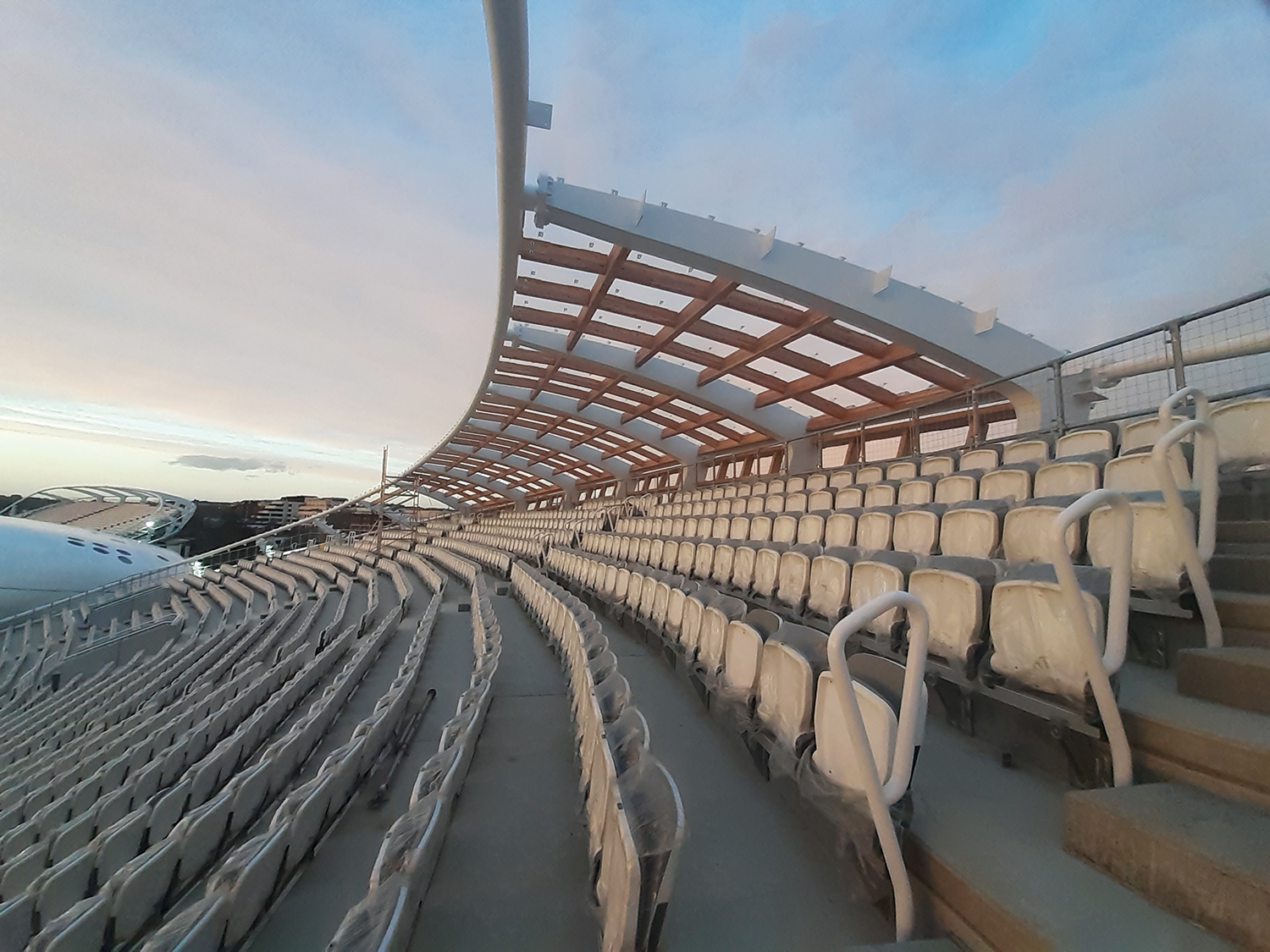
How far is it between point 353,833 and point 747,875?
66.8 inches

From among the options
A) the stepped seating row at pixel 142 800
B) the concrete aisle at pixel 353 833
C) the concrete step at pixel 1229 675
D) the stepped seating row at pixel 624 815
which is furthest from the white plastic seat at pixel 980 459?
the stepped seating row at pixel 142 800

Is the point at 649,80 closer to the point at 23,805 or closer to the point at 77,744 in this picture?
the point at 23,805

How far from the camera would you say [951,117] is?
6.70 metres

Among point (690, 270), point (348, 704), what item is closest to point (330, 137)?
point (690, 270)

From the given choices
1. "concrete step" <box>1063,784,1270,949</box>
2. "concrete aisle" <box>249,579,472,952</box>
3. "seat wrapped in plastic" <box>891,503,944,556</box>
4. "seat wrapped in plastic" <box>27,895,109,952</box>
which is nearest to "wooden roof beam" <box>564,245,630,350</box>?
"seat wrapped in plastic" <box>891,503,944,556</box>

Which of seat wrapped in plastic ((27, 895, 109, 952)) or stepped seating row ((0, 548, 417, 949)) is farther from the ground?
seat wrapped in plastic ((27, 895, 109, 952))

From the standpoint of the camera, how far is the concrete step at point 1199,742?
1.35m

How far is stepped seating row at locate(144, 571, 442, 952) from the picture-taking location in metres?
1.45

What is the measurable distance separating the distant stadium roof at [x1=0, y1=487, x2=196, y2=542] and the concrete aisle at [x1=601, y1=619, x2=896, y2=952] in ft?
126

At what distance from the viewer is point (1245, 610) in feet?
6.51

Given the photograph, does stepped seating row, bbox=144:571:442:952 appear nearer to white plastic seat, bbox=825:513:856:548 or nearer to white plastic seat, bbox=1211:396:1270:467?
white plastic seat, bbox=825:513:856:548

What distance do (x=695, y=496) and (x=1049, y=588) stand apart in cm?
932

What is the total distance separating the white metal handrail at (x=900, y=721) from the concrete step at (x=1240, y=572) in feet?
6.32

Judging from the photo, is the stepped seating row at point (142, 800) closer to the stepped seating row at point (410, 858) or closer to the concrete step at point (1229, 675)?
the stepped seating row at point (410, 858)
